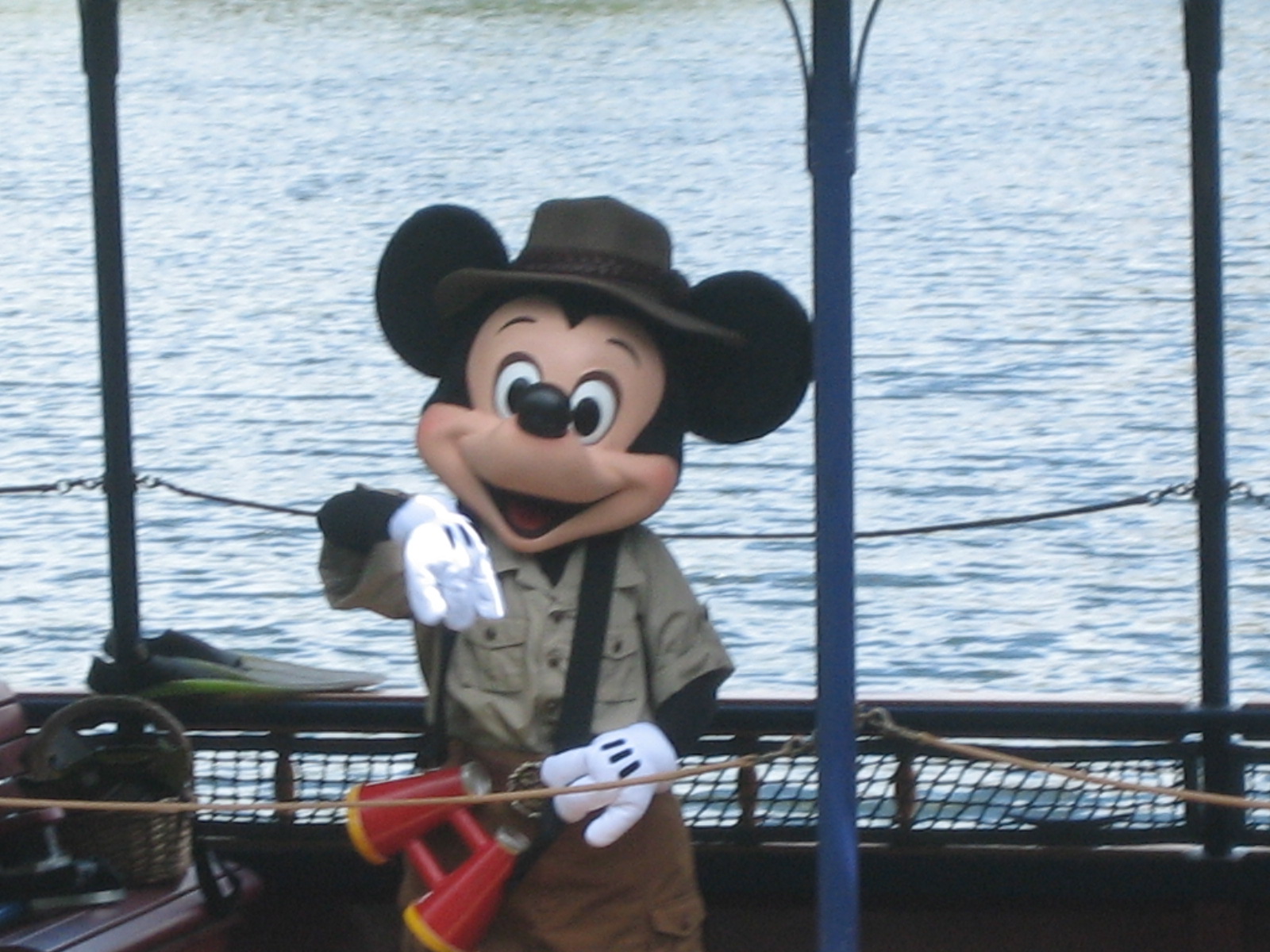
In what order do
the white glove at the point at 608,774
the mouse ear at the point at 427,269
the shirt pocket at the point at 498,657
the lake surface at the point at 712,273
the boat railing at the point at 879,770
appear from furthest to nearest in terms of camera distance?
the lake surface at the point at 712,273, the boat railing at the point at 879,770, the mouse ear at the point at 427,269, the shirt pocket at the point at 498,657, the white glove at the point at 608,774

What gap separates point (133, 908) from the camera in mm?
3500

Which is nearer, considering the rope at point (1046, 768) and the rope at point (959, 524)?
the rope at point (1046, 768)

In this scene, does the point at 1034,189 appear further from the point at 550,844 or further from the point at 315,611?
the point at 550,844

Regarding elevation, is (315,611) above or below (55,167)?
below

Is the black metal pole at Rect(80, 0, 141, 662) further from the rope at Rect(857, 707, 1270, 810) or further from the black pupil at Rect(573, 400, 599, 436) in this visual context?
the rope at Rect(857, 707, 1270, 810)

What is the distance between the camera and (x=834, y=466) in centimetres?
280

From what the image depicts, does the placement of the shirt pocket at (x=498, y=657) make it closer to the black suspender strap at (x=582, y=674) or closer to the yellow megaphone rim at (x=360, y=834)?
the black suspender strap at (x=582, y=674)

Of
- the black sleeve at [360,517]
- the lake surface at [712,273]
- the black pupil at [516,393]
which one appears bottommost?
the lake surface at [712,273]

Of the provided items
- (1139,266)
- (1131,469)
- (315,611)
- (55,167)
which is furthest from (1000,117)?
(315,611)

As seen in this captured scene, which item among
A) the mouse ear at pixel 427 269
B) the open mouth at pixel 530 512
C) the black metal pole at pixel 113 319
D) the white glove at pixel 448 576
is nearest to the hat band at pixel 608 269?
the mouse ear at pixel 427 269

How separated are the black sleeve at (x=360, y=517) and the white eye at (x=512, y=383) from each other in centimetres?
20

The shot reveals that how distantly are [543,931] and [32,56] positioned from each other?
18.8 meters

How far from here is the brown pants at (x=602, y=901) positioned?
3166mm

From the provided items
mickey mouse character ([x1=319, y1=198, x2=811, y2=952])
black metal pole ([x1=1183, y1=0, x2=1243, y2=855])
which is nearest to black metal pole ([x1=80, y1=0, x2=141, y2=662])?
mickey mouse character ([x1=319, y1=198, x2=811, y2=952])
